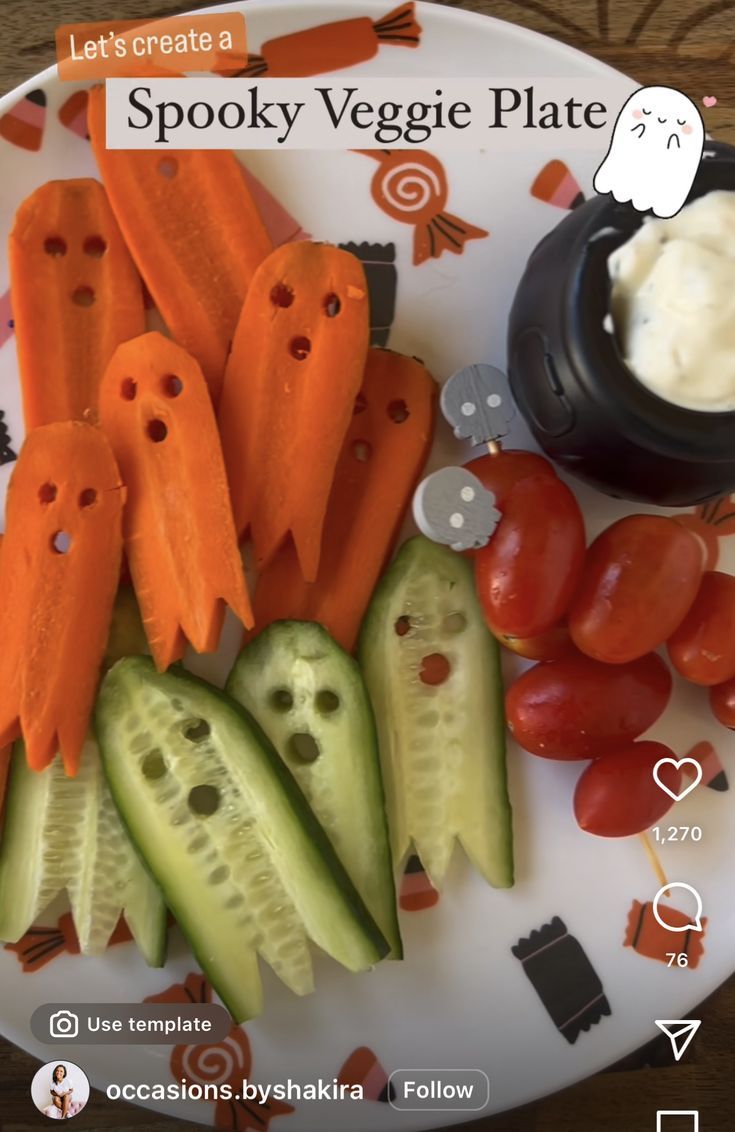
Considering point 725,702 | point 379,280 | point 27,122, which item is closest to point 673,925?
point 725,702

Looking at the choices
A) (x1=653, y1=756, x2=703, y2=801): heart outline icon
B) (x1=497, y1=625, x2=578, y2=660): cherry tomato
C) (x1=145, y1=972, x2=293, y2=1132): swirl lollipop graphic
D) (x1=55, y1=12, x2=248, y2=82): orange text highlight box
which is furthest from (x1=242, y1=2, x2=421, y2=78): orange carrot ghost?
(x1=145, y1=972, x2=293, y2=1132): swirl lollipop graphic

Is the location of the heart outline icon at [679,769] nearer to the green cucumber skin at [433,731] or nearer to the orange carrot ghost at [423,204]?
the green cucumber skin at [433,731]

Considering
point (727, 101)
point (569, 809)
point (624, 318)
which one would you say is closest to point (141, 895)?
point (569, 809)

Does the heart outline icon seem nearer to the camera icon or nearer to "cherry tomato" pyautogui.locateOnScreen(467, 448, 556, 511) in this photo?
"cherry tomato" pyautogui.locateOnScreen(467, 448, 556, 511)

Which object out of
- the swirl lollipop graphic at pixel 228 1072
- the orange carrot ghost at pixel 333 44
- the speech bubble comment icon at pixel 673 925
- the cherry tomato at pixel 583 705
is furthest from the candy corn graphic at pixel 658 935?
the orange carrot ghost at pixel 333 44

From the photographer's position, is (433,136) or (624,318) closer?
(624,318)

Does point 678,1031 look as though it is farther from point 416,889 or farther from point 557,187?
point 557,187

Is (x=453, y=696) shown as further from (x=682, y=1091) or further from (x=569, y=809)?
(x=682, y=1091)
